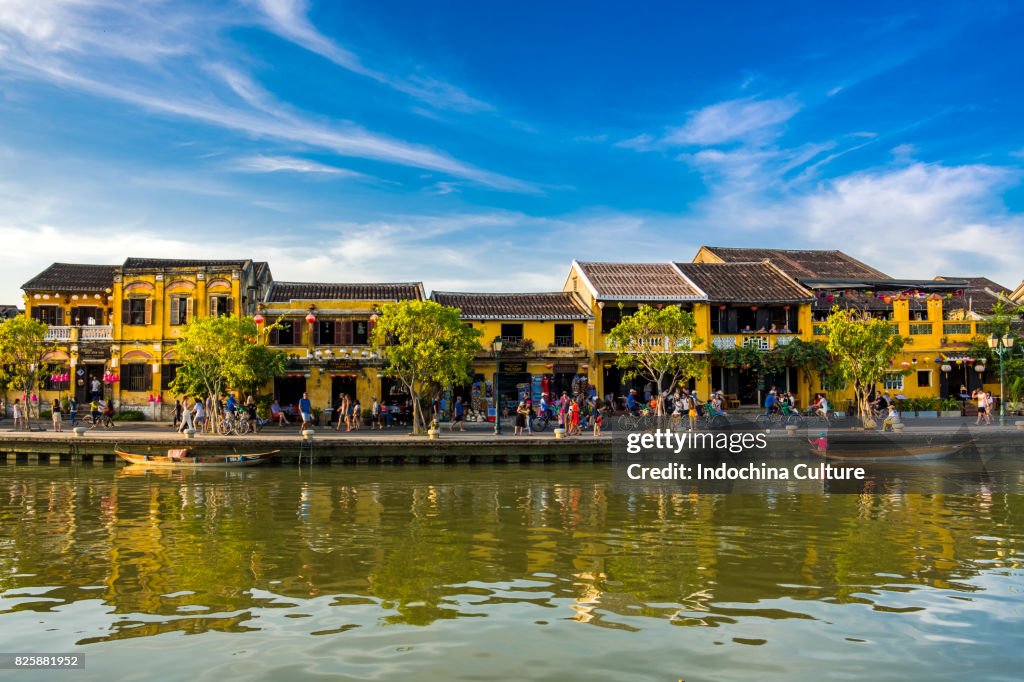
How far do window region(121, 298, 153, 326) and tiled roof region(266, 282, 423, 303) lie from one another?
207 inches

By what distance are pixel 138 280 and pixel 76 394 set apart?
19.5ft

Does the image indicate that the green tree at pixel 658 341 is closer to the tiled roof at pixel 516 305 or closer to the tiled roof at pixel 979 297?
the tiled roof at pixel 516 305

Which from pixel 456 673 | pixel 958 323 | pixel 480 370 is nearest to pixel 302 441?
pixel 480 370

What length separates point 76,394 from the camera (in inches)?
1383

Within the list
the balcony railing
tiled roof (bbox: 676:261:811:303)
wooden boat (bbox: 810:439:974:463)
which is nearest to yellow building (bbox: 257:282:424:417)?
the balcony railing

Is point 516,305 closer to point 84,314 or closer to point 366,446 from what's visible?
point 366,446

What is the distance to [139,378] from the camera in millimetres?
34781

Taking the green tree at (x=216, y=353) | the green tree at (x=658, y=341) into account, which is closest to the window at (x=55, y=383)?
the green tree at (x=216, y=353)

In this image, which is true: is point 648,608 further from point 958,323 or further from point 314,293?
point 958,323

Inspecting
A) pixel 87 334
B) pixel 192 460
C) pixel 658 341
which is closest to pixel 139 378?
pixel 87 334

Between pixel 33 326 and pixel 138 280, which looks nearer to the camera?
pixel 33 326

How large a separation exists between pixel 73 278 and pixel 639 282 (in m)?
28.3

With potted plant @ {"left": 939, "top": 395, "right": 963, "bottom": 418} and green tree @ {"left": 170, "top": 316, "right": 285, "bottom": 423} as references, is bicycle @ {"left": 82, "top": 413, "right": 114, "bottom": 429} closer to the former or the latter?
green tree @ {"left": 170, "top": 316, "right": 285, "bottom": 423}

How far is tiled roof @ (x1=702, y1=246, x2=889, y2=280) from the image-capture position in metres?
41.7
